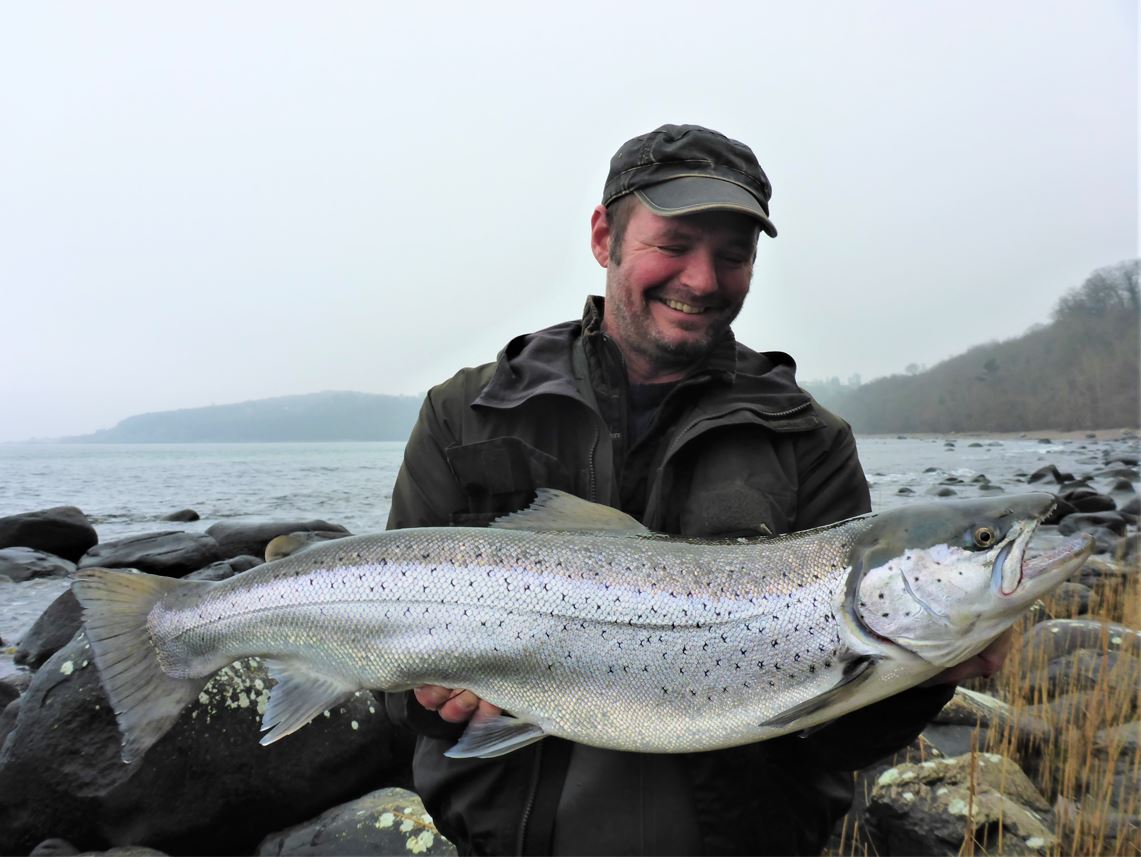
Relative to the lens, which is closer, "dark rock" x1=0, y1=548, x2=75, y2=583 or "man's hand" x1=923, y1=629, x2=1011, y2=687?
"man's hand" x1=923, y1=629, x2=1011, y2=687

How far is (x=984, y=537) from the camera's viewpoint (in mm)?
2328

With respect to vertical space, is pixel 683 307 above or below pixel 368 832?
above

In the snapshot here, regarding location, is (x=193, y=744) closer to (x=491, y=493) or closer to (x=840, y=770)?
(x=491, y=493)

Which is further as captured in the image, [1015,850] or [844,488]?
[1015,850]

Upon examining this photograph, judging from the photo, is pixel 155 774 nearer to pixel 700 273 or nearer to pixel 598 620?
pixel 598 620

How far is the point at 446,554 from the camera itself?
2.66 meters

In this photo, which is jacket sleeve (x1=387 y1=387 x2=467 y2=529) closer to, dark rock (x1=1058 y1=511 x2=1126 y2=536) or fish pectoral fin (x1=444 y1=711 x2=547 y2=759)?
fish pectoral fin (x1=444 y1=711 x2=547 y2=759)

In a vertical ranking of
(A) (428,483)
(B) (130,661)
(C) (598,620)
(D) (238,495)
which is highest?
(A) (428,483)

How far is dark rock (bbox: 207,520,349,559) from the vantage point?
45.5ft

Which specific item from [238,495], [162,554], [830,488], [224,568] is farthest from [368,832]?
[238,495]

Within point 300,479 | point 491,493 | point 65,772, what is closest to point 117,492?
point 300,479

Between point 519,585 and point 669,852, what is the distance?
3.53 ft

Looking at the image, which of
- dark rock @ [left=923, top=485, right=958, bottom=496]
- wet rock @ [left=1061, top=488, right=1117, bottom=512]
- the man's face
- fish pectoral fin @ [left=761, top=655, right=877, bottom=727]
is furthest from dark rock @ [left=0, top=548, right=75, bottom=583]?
dark rock @ [left=923, top=485, right=958, bottom=496]

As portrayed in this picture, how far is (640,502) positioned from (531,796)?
47.7 inches
